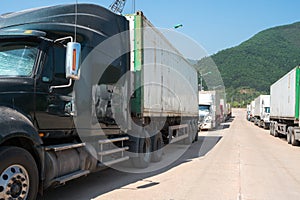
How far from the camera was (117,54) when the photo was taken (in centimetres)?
726

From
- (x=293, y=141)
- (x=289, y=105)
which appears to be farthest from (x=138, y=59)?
(x=289, y=105)

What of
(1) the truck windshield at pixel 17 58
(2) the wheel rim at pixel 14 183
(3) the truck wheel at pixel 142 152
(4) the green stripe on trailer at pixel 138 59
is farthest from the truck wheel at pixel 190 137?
(2) the wheel rim at pixel 14 183

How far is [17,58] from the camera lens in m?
4.81

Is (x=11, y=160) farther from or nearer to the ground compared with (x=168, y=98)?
nearer to the ground

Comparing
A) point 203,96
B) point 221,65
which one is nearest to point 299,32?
point 221,65

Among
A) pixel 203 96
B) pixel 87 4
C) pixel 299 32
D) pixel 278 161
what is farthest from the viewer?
pixel 299 32

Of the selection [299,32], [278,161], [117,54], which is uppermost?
[299,32]

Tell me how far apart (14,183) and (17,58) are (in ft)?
6.00

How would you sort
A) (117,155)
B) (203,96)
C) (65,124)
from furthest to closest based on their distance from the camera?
(203,96), (117,155), (65,124)

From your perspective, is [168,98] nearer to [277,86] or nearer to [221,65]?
[277,86]

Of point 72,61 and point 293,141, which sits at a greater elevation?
point 72,61

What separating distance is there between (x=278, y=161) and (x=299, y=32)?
651 ft

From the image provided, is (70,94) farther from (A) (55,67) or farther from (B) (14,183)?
(B) (14,183)

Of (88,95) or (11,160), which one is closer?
(11,160)
